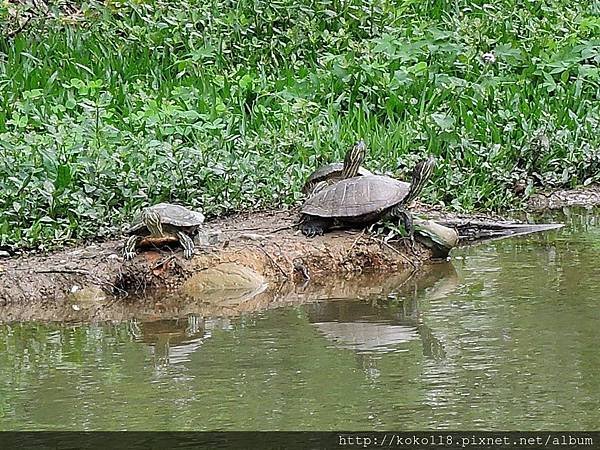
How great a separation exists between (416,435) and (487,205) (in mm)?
4525

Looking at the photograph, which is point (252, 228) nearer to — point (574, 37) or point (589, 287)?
point (589, 287)

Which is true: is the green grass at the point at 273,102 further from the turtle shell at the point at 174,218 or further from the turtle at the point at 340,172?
the turtle shell at the point at 174,218

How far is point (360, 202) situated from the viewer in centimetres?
648

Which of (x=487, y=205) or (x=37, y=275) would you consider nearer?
(x=37, y=275)

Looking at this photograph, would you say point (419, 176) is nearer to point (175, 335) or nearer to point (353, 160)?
point (353, 160)

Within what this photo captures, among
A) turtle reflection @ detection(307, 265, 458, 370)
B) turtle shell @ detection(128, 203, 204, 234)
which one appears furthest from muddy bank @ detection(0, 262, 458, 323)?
turtle shell @ detection(128, 203, 204, 234)

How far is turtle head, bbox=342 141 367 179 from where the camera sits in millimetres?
6879

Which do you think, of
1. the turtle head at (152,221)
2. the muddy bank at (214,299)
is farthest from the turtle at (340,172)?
the turtle head at (152,221)

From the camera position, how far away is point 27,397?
161 inches

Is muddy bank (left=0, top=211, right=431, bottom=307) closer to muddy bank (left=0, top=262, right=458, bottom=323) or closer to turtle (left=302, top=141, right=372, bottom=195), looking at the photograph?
muddy bank (left=0, top=262, right=458, bottom=323)

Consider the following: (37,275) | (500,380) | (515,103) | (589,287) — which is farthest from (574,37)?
(500,380)

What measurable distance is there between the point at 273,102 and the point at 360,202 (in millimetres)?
3413

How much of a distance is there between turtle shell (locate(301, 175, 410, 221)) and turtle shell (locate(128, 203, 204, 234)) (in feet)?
2.49

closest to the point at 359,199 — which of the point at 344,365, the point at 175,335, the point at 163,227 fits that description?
the point at 163,227
